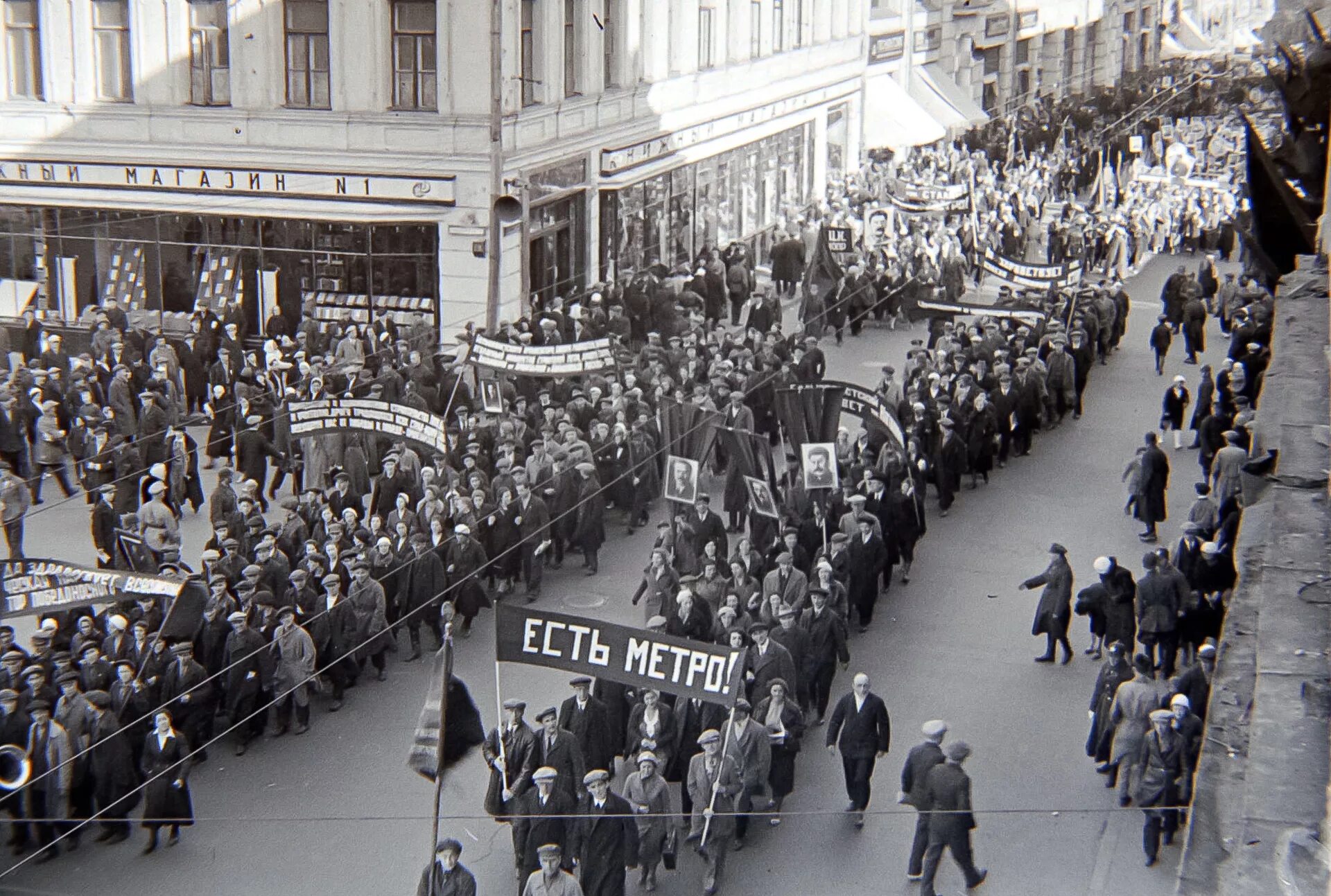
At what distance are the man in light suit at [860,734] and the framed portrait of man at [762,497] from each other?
14.0 feet

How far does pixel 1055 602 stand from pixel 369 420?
673 centimetres

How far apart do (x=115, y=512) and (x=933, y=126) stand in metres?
35.7

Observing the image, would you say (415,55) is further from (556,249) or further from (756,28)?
(756,28)

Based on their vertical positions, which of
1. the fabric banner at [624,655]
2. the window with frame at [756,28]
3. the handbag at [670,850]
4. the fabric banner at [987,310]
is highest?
the window with frame at [756,28]

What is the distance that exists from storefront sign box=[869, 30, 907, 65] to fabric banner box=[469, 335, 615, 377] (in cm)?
3291

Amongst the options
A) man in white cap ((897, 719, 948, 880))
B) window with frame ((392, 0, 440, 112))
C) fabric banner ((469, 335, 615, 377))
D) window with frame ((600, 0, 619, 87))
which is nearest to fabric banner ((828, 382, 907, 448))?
fabric banner ((469, 335, 615, 377))

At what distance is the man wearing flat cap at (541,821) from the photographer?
11.4 metres

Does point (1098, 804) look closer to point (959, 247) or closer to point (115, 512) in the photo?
point (115, 512)

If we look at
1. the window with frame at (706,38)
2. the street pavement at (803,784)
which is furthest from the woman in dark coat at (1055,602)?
the window with frame at (706,38)

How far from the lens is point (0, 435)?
20.8 m

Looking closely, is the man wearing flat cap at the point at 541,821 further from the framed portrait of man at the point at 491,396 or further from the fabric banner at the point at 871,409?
the framed portrait of man at the point at 491,396

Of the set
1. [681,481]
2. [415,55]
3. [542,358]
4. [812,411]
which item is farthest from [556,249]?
[681,481]

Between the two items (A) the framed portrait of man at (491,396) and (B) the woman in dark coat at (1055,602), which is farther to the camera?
(A) the framed portrait of man at (491,396)

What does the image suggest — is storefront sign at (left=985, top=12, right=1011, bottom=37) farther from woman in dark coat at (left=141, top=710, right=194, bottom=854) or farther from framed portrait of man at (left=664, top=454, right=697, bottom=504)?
woman in dark coat at (left=141, top=710, right=194, bottom=854)
